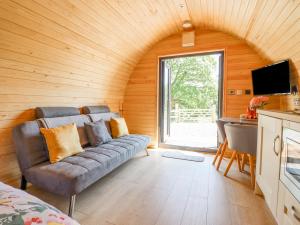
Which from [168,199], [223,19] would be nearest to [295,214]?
[168,199]

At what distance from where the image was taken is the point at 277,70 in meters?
2.28

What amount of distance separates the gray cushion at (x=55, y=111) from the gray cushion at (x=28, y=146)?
0.25 m

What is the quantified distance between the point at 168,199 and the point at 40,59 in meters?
2.26

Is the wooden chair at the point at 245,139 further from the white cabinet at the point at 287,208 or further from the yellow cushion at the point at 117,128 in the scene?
the yellow cushion at the point at 117,128

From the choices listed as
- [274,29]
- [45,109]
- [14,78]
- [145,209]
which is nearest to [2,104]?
[14,78]

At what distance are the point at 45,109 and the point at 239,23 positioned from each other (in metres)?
3.14

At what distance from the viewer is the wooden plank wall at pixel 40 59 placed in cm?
171

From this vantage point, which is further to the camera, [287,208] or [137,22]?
[137,22]

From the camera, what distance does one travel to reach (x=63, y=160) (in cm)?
191

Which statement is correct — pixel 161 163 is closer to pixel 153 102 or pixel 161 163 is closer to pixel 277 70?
pixel 153 102

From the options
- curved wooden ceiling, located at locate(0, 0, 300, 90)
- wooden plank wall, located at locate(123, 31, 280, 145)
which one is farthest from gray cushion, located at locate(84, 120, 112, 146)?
wooden plank wall, located at locate(123, 31, 280, 145)

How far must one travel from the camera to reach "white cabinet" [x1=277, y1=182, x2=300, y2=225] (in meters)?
1.07

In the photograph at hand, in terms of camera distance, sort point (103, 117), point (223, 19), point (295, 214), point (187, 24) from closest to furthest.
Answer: point (295, 214)
point (223, 19)
point (187, 24)
point (103, 117)

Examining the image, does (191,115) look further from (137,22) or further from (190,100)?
(137,22)
